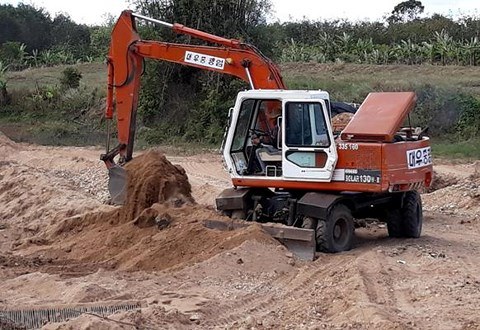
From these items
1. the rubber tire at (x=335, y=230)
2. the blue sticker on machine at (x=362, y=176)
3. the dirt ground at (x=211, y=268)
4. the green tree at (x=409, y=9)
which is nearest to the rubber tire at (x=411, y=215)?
the dirt ground at (x=211, y=268)

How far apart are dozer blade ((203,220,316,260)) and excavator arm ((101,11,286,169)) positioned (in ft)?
8.52

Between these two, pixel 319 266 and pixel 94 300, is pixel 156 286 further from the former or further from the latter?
pixel 319 266

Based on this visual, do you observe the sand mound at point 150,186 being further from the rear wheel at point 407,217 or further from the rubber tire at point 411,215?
the rubber tire at point 411,215

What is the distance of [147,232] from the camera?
1273cm

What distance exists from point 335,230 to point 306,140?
1346mm

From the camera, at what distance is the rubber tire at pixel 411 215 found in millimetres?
13312

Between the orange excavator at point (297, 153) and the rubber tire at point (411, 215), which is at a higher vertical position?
the orange excavator at point (297, 153)

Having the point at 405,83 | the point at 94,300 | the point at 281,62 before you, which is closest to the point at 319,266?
the point at 94,300

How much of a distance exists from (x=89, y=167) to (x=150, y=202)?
8.10 m

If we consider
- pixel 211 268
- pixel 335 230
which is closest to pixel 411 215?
pixel 335 230

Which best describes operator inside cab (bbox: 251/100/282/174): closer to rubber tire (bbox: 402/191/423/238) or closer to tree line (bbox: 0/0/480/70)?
rubber tire (bbox: 402/191/423/238)

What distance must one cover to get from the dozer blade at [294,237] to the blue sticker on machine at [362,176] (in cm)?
96

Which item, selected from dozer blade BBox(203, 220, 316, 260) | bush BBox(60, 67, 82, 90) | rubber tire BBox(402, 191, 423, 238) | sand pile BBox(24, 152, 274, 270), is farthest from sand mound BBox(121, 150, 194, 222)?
bush BBox(60, 67, 82, 90)

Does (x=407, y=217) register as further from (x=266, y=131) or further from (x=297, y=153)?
(x=266, y=131)
